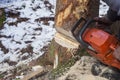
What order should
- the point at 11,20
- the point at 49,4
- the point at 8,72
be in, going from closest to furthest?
the point at 8,72
the point at 11,20
the point at 49,4

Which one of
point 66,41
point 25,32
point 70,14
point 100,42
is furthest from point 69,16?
point 25,32

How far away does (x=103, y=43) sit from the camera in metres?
3.09

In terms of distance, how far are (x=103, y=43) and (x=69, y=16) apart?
92 centimetres

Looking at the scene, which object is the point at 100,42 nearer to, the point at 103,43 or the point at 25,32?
the point at 103,43

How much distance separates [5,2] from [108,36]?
470 centimetres

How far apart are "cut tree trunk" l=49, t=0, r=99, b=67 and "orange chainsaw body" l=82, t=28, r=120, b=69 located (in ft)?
1.79

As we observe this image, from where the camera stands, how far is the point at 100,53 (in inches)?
125

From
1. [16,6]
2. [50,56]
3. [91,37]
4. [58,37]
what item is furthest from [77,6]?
[16,6]

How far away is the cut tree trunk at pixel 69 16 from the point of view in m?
3.79

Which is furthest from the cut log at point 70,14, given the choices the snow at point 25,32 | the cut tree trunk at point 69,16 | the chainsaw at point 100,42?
the snow at point 25,32

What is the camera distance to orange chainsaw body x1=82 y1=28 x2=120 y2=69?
3.10 m

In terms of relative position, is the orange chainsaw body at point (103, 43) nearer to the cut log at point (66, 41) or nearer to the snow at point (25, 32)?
the cut log at point (66, 41)

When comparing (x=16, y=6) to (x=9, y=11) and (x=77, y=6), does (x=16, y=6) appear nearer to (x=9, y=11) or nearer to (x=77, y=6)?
(x=9, y=11)

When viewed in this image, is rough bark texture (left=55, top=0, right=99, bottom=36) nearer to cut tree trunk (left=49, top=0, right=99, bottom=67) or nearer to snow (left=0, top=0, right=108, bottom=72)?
cut tree trunk (left=49, top=0, right=99, bottom=67)
